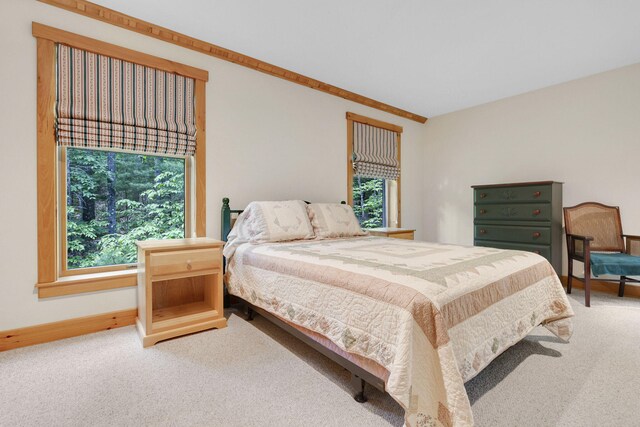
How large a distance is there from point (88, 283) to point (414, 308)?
2.43 meters

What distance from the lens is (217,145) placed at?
2.98 metres

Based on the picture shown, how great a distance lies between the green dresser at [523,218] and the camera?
3490mm

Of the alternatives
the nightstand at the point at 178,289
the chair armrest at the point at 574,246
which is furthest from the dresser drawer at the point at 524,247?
the nightstand at the point at 178,289

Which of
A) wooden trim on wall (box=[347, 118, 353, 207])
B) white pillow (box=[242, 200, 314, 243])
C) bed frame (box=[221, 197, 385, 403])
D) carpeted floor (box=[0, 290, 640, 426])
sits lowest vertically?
carpeted floor (box=[0, 290, 640, 426])

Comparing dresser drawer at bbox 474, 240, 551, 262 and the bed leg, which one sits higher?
dresser drawer at bbox 474, 240, 551, 262

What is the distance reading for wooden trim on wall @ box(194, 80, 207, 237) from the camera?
9.36 feet

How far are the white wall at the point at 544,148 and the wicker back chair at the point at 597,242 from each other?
172 mm

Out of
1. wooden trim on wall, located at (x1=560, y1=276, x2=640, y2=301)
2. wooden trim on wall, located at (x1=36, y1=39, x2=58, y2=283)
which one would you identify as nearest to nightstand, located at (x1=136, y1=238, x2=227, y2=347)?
wooden trim on wall, located at (x1=36, y1=39, x2=58, y2=283)

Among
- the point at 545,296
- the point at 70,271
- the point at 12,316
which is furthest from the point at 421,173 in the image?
the point at 12,316

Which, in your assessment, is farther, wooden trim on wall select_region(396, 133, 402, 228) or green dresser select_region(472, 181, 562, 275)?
wooden trim on wall select_region(396, 133, 402, 228)

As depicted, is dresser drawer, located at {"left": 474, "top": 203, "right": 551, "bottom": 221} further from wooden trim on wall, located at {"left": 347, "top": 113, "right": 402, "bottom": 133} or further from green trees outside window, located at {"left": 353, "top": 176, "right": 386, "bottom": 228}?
wooden trim on wall, located at {"left": 347, "top": 113, "right": 402, "bottom": 133}

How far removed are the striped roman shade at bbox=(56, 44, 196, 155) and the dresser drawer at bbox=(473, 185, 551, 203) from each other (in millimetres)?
3543

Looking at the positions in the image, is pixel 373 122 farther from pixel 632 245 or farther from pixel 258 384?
pixel 258 384

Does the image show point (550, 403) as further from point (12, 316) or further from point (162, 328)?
point (12, 316)
